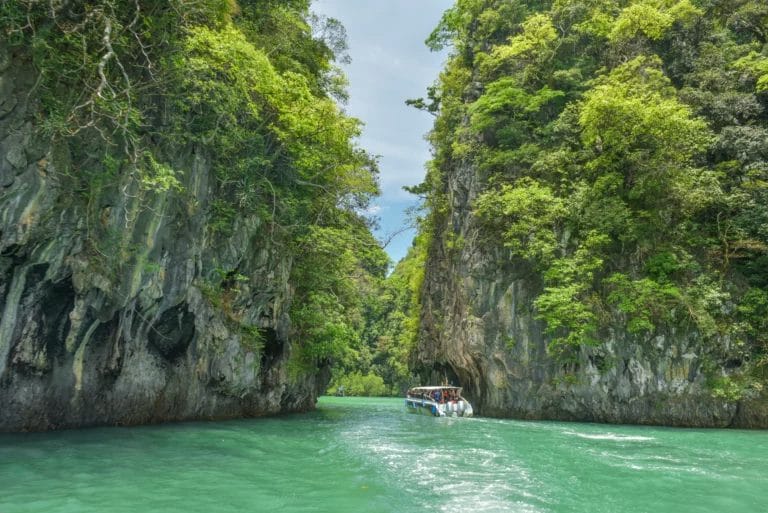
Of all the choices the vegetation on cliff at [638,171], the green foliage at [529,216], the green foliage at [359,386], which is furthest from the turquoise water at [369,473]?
the green foliage at [359,386]

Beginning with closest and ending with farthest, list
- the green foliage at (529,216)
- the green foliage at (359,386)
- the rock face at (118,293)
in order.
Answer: the rock face at (118,293)
the green foliage at (529,216)
the green foliage at (359,386)

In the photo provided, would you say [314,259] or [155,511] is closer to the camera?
[155,511]

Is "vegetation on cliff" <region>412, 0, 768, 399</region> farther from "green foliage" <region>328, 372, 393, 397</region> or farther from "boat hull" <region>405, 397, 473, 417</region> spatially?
"green foliage" <region>328, 372, 393, 397</region>

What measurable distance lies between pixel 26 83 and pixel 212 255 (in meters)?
6.83

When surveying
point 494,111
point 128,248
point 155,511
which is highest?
point 494,111

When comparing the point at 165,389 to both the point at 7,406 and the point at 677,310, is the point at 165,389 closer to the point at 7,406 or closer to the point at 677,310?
the point at 7,406

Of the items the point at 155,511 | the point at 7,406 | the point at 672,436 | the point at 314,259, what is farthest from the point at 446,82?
the point at 155,511

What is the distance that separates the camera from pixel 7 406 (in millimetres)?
10562

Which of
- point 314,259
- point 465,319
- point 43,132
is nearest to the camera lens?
point 43,132

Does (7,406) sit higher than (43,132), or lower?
lower

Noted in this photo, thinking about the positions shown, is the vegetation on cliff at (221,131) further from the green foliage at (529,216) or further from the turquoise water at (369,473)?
the green foliage at (529,216)

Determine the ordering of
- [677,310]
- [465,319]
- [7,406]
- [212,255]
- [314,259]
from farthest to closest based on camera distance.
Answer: [465,319], [314,259], [677,310], [212,255], [7,406]

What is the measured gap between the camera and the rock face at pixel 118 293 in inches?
353

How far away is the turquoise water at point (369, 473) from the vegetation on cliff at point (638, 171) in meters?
5.26
